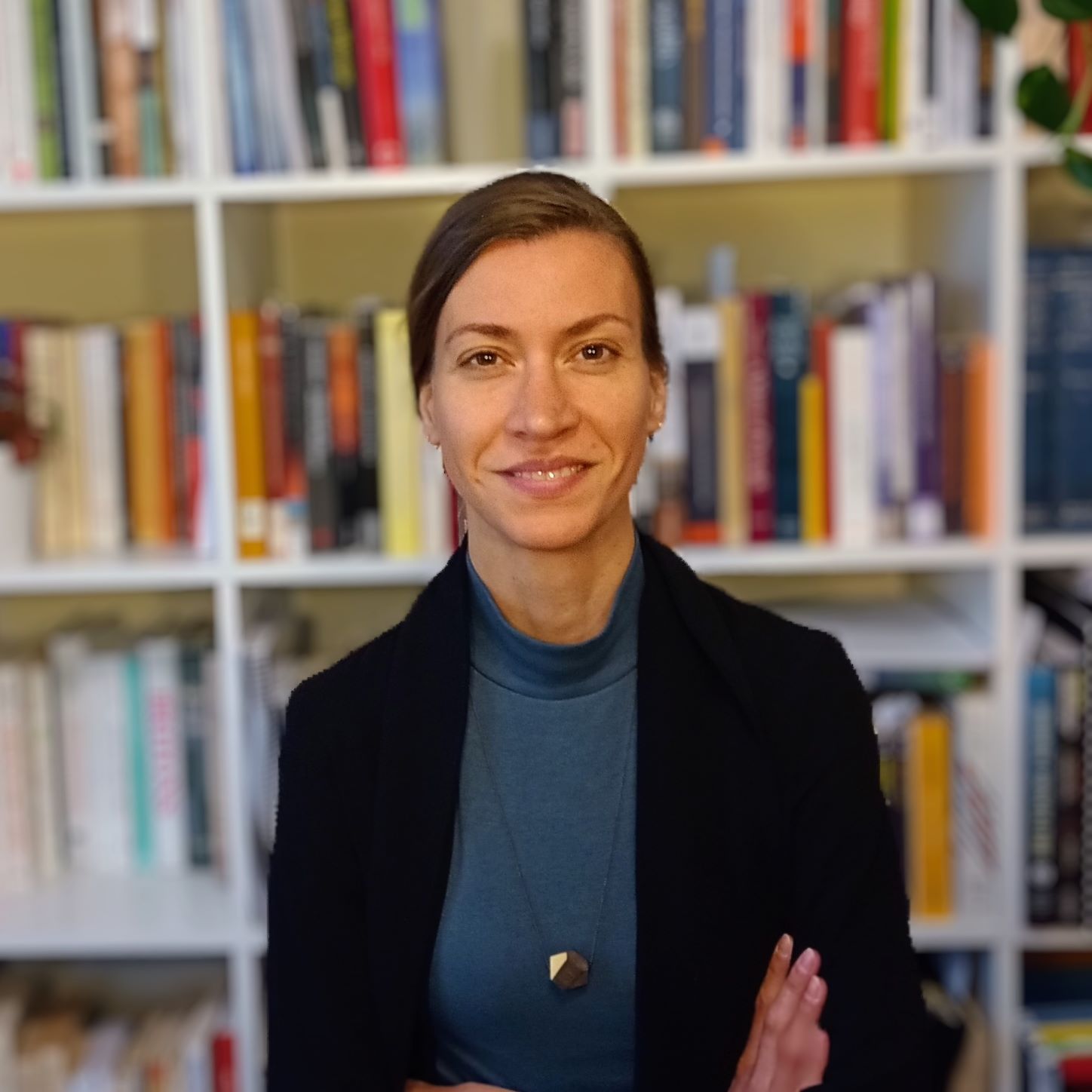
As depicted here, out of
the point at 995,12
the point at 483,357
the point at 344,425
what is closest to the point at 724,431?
the point at 344,425

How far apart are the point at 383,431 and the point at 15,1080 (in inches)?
39.5

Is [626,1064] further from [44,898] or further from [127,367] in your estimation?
[127,367]

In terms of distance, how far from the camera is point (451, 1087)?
1152 millimetres

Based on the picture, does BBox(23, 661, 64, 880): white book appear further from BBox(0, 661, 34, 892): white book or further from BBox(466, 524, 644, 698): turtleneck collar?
BBox(466, 524, 644, 698): turtleneck collar

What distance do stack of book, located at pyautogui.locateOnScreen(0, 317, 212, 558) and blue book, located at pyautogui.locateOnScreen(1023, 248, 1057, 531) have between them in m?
1.05

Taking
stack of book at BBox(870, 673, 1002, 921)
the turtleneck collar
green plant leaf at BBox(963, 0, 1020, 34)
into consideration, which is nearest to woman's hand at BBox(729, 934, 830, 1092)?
the turtleneck collar

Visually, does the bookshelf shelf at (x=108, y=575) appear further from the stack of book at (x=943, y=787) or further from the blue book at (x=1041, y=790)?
the blue book at (x=1041, y=790)

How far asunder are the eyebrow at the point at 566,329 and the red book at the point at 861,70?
774 millimetres

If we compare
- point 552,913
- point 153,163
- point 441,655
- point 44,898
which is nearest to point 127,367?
point 153,163

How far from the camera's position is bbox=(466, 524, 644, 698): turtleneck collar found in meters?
1.14

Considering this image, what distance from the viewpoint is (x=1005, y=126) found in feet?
5.38

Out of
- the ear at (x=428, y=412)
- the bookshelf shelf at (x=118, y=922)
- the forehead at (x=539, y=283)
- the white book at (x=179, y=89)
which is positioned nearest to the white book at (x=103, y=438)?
the white book at (x=179, y=89)

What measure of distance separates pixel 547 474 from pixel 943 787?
36.8 inches

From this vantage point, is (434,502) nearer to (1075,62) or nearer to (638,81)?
(638,81)
